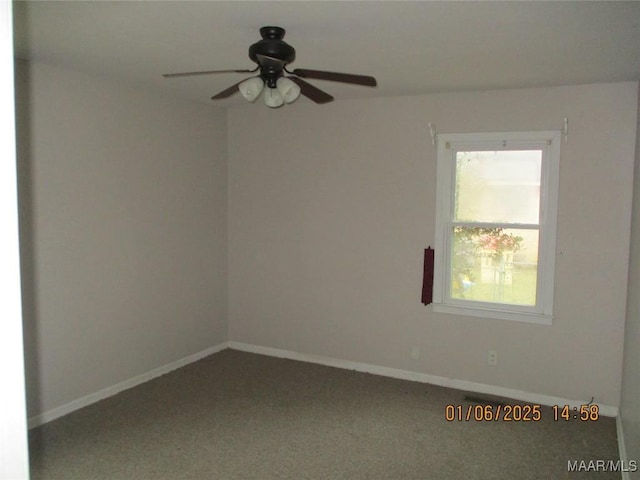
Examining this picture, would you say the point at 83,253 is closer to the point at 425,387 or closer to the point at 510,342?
the point at 425,387

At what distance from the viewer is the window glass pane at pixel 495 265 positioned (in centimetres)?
378

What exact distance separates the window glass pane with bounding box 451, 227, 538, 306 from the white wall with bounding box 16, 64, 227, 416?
2.39 meters

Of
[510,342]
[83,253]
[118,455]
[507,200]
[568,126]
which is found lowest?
[118,455]

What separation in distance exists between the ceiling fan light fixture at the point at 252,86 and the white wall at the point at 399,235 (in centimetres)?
195

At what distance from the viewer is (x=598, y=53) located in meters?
2.75

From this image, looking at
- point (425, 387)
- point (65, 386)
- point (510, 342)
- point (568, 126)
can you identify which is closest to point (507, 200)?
point (568, 126)

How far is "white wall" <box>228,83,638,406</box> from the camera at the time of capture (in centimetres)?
350

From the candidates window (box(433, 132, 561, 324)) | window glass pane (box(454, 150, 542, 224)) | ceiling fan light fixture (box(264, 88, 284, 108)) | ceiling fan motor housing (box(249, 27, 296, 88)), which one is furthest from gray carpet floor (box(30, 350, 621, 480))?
ceiling fan motor housing (box(249, 27, 296, 88))

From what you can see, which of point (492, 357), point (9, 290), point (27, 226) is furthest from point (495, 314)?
point (9, 290)

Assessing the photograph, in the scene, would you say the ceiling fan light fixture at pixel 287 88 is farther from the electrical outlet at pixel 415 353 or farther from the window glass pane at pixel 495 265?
the electrical outlet at pixel 415 353

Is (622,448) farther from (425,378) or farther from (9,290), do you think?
(9,290)

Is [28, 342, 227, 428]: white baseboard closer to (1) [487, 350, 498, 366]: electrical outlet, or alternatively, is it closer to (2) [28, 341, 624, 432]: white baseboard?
(2) [28, 341, 624, 432]: white baseboard

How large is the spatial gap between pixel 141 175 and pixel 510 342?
3348 millimetres
